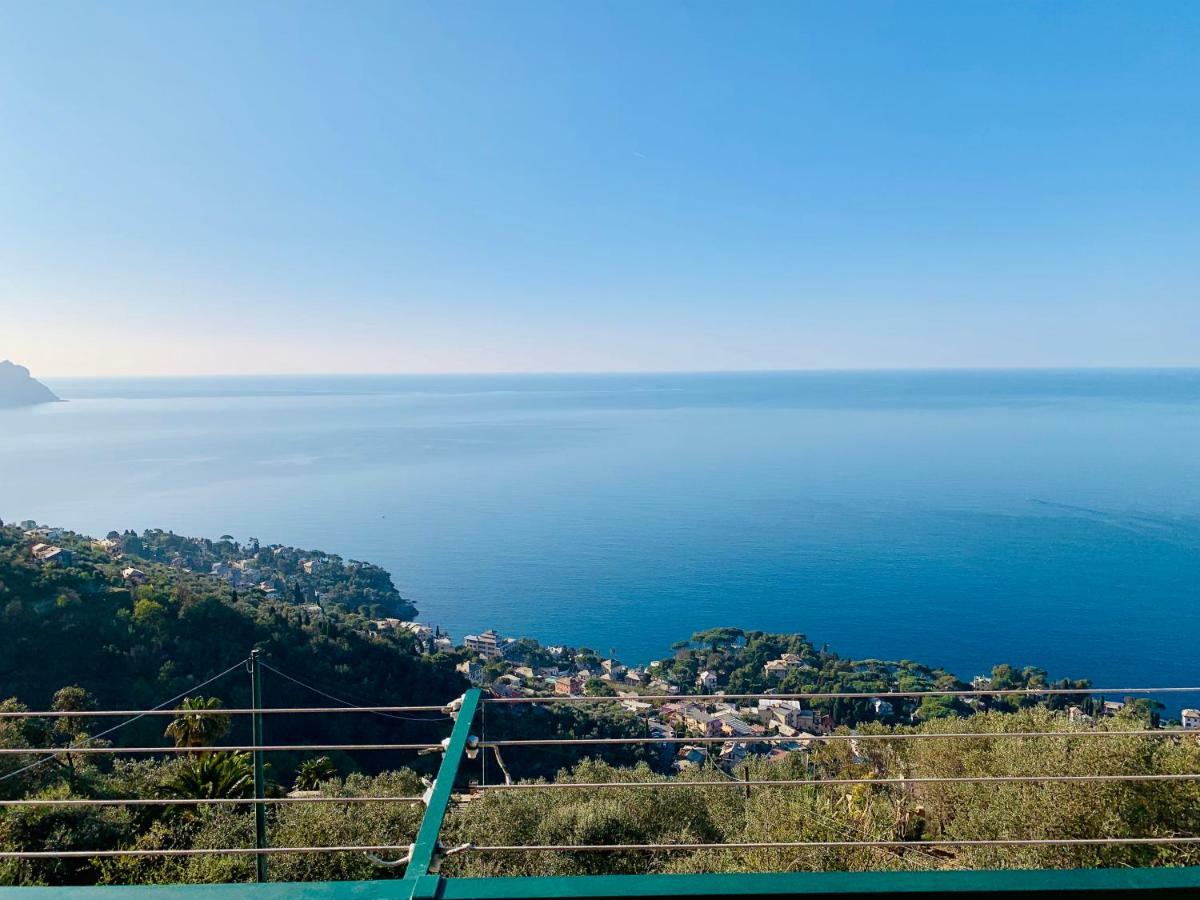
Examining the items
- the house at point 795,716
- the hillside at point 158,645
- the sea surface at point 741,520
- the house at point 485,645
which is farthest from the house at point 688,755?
the sea surface at point 741,520

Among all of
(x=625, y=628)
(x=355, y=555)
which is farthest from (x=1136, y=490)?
(x=355, y=555)

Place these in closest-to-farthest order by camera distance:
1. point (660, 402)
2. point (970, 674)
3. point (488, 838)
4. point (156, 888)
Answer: point (156, 888)
point (488, 838)
point (970, 674)
point (660, 402)

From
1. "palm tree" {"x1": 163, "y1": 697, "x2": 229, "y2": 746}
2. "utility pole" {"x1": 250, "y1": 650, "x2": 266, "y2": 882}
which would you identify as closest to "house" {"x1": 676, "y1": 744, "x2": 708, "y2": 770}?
"palm tree" {"x1": 163, "y1": 697, "x2": 229, "y2": 746}

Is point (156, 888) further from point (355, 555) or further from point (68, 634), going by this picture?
point (355, 555)

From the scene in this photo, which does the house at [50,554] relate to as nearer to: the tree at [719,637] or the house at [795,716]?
the house at [795,716]

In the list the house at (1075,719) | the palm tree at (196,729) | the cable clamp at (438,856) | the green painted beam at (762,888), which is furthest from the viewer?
the palm tree at (196,729)

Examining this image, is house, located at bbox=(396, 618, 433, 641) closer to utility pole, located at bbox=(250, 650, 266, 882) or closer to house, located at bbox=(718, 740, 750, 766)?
house, located at bbox=(718, 740, 750, 766)
